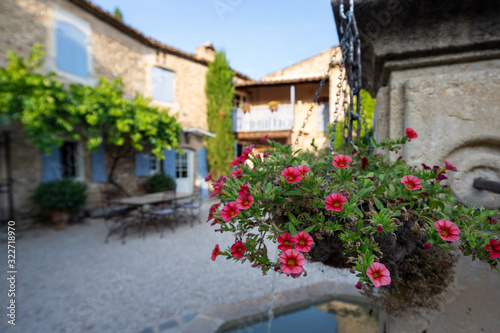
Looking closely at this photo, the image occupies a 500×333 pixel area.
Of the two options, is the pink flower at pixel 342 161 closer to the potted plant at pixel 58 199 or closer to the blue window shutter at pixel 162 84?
the potted plant at pixel 58 199

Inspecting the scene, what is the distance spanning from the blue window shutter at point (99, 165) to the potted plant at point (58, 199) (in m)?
0.99

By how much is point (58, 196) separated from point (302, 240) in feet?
24.0

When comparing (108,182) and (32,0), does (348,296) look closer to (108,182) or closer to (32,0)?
(108,182)

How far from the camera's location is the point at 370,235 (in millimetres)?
788

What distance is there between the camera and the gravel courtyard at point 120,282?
8.82 feet

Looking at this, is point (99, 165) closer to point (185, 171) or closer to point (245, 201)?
point (185, 171)

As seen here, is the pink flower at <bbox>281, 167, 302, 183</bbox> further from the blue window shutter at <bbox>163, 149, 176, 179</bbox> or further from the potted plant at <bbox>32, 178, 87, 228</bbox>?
the blue window shutter at <bbox>163, 149, 176, 179</bbox>

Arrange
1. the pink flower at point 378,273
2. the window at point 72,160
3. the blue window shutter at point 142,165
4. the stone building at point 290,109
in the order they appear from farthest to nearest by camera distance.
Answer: the stone building at point 290,109
the blue window shutter at point 142,165
the window at point 72,160
the pink flower at point 378,273

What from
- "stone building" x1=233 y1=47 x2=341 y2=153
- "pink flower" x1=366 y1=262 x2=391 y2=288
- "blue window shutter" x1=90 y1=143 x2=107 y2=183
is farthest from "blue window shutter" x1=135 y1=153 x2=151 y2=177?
"pink flower" x1=366 y1=262 x2=391 y2=288

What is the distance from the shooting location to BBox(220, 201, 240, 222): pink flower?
846mm

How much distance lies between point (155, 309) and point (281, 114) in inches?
349

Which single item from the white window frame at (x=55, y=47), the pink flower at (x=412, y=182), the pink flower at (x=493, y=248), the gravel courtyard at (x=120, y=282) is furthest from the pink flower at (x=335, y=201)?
the white window frame at (x=55, y=47)

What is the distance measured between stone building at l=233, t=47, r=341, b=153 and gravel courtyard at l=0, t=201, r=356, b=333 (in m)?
6.15

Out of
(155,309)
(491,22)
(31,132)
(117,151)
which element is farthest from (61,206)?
(491,22)
